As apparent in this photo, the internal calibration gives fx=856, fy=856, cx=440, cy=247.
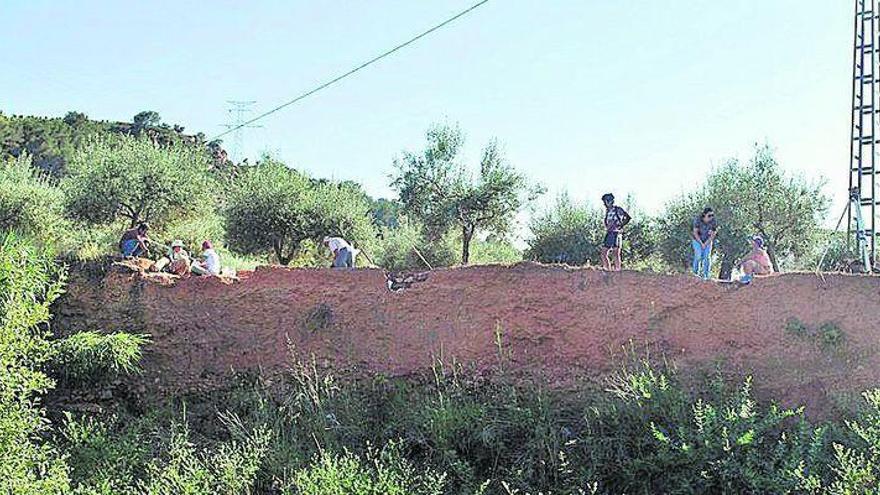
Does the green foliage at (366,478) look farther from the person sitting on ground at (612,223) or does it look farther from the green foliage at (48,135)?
the green foliage at (48,135)

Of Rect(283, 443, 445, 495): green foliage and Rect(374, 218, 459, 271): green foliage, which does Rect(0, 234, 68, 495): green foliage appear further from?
Rect(374, 218, 459, 271): green foliage

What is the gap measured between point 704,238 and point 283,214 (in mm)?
11861

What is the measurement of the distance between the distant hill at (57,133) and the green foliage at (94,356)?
21421mm

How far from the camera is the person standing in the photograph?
10.8 meters

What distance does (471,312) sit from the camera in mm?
10438

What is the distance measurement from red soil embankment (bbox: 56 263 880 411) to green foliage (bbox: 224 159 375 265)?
8779 millimetres

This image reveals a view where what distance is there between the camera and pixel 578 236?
2156 centimetres

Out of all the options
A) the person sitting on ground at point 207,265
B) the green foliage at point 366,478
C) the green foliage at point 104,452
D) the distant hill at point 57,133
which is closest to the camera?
the green foliage at point 366,478

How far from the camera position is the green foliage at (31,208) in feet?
65.0

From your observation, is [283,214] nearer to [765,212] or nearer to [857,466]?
[765,212]

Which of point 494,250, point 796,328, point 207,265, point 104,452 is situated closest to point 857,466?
point 796,328

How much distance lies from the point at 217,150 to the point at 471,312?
27.0 metres

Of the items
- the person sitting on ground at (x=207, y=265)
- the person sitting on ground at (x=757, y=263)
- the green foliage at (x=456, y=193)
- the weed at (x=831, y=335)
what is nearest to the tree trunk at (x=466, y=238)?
the green foliage at (x=456, y=193)

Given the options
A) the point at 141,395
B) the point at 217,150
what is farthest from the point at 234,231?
the point at 217,150
